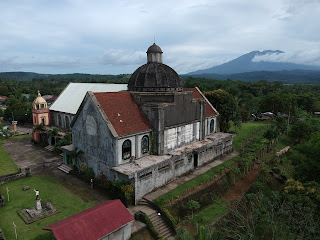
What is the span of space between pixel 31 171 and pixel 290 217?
29398 millimetres

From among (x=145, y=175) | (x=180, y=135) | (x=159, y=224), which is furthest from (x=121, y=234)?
(x=180, y=135)

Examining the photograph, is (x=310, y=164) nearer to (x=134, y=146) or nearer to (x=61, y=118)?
(x=134, y=146)

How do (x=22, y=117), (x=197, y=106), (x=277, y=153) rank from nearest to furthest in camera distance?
(x=197, y=106), (x=277, y=153), (x=22, y=117)

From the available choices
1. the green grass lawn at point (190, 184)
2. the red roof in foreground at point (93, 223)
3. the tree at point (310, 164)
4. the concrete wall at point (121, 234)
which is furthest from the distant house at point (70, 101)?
the tree at point (310, 164)

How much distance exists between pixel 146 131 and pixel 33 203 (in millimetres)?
13127

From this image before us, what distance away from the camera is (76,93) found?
48219mm

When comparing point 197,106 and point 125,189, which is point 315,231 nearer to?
point 125,189

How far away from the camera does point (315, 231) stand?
14.1 meters

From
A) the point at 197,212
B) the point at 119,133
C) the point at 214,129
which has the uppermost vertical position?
the point at 119,133

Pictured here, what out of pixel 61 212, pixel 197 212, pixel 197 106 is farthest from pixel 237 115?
pixel 61 212

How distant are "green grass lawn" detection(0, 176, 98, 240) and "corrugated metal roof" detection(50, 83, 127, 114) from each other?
1860cm

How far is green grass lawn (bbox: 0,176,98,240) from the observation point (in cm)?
1842

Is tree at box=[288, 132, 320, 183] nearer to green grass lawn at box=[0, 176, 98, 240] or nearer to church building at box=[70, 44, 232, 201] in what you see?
church building at box=[70, 44, 232, 201]

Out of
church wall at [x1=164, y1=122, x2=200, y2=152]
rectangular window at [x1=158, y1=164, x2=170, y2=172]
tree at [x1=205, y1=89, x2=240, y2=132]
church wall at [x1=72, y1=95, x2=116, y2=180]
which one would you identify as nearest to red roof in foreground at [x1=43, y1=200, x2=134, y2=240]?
church wall at [x1=72, y1=95, x2=116, y2=180]
